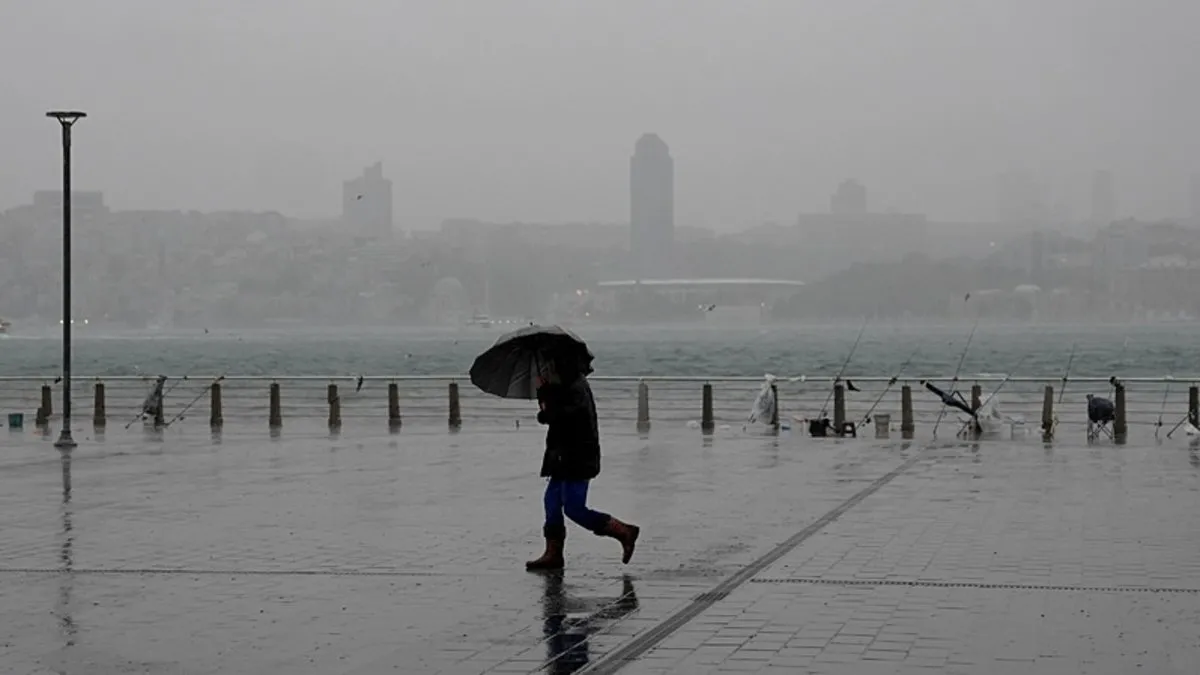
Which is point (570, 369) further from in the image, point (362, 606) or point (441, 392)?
point (441, 392)

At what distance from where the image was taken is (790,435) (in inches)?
1180

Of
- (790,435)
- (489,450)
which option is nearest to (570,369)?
(489,450)

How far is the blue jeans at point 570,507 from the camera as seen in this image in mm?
12789

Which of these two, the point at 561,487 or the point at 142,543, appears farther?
the point at 142,543

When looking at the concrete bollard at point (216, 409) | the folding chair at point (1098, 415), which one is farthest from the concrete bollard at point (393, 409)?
the folding chair at point (1098, 415)

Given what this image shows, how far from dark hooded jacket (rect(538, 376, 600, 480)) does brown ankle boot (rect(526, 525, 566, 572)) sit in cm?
36

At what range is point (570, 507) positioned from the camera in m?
12.8

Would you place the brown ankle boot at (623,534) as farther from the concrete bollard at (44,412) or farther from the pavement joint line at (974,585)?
the concrete bollard at (44,412)

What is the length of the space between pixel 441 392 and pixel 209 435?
3919cm

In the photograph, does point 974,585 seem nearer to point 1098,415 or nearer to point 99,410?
point 1098,415

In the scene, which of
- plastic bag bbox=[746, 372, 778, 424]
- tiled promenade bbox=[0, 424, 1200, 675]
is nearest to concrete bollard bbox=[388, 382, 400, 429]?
plastic bag bbox=[746, 372, 778, 424]

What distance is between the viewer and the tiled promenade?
375 inches

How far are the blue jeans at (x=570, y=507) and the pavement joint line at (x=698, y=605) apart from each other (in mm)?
1034

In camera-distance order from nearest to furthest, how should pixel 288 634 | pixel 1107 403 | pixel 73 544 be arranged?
pixel 288 634 < pixel 73 544 < pixel 1107 403
